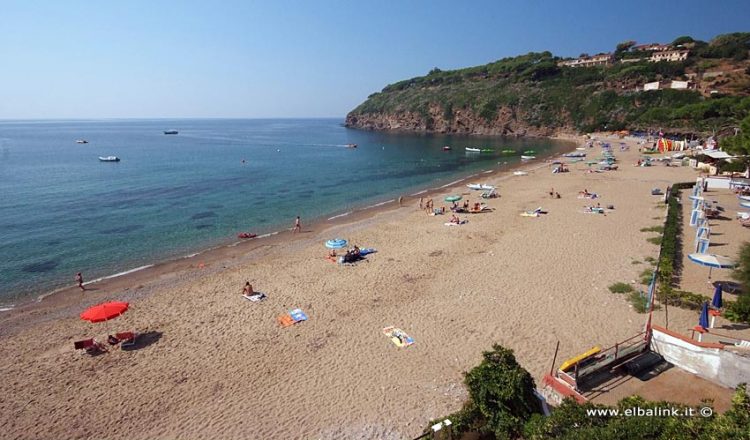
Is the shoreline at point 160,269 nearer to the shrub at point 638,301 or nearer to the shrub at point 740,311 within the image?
the shrub at point 638,301

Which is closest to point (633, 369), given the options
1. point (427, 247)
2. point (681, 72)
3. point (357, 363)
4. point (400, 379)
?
point (400, 379)

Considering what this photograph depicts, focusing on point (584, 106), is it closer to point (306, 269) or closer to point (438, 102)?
point (438, 102)

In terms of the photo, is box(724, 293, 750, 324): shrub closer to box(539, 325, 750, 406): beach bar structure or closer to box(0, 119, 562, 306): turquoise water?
box(539, 325, 750, 406): beach bar structure

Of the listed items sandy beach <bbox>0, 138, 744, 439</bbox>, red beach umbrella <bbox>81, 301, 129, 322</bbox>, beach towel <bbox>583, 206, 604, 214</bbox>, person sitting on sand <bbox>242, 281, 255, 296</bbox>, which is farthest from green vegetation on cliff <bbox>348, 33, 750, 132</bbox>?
red beach umbrella <bbox>81, 301, 129, 322</bbox>

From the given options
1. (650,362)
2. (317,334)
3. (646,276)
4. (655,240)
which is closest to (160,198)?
(317,334)

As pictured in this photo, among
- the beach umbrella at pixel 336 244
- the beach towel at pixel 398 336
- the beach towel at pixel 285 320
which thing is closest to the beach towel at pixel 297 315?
the beach towel at pixel 285 320

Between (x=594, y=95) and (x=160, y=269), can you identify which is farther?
(x=594, y=95)

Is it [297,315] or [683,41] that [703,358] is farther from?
[683,41]

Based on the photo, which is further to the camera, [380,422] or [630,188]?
[630,188]
